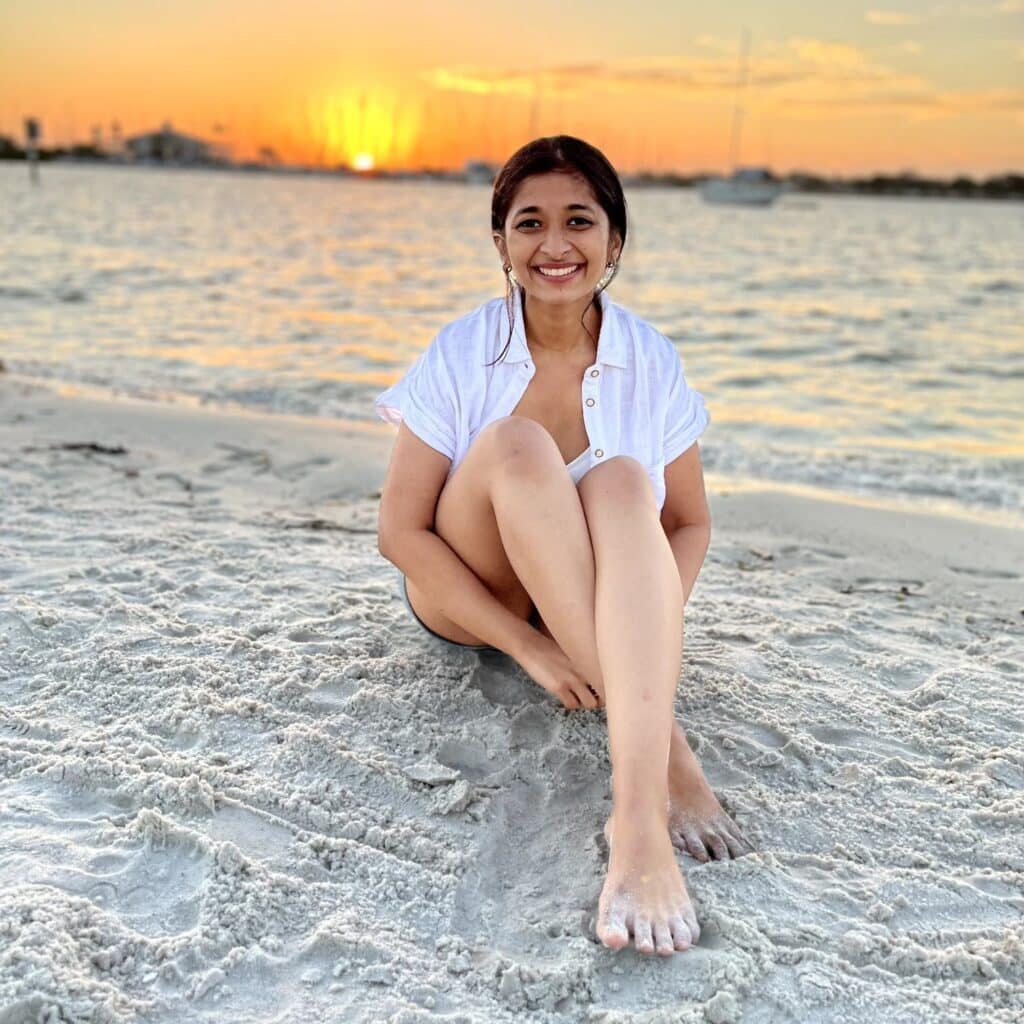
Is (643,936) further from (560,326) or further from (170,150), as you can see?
(170,150)

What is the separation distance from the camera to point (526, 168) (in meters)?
2.40

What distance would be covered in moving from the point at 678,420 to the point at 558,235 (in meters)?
0.56

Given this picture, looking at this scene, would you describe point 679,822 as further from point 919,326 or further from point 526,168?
point 919,326

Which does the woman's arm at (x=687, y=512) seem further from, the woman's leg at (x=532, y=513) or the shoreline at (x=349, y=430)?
the shoreline at (x=349, y=430)

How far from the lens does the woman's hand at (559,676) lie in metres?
2.29

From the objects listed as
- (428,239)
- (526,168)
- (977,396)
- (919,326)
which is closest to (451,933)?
(526,168)

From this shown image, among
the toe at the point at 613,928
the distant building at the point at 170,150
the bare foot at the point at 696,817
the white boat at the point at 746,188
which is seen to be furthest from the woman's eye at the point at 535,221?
the distant building at the point at 170,150

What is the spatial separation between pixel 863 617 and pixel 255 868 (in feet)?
7.51

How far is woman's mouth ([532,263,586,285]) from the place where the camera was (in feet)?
7.99

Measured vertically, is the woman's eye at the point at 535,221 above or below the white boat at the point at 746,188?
above

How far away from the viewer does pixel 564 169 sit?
7.84 feet

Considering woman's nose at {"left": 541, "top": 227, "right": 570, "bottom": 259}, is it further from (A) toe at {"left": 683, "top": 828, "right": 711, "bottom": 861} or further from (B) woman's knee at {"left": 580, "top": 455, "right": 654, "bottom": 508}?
(A) toe at {"left": 683, "top": 828, "right": 711, "bottom": 861}

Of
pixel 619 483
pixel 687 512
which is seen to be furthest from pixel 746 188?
pixel 619 483

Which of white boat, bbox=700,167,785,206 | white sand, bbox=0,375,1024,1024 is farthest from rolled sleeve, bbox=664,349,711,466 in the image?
white boat, bbox=700,167,785,206
